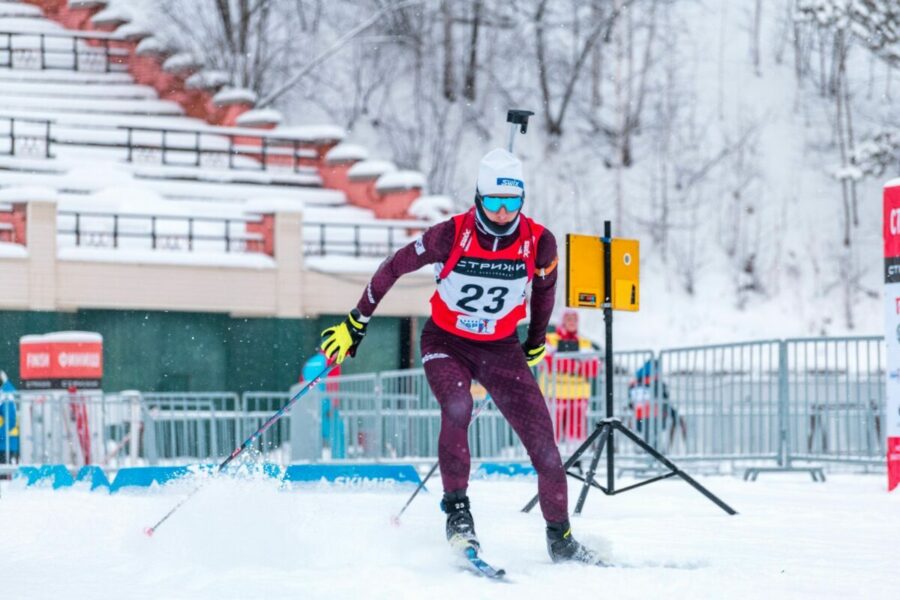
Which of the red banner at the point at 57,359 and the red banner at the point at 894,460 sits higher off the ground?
the red banner at the point at 57,359

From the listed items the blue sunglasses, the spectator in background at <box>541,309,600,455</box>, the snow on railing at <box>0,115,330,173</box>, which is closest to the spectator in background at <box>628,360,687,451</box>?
the spectator in background at <box>541,309,600,455</box>

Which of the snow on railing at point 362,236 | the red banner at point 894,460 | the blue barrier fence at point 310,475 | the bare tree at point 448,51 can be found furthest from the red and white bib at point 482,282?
the bare tree at point 448,51

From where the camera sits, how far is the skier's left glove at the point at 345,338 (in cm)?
689

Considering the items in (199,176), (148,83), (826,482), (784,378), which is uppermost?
(148,83)

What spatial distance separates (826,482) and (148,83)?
932 inches

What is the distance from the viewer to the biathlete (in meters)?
6.48

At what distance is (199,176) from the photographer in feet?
92.8

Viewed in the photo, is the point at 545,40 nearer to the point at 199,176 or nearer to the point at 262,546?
the point at 199,176

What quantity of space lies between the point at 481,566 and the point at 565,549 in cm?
55

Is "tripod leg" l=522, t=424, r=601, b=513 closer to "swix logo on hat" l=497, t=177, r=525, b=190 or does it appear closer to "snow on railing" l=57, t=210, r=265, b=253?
"swix logo on hat" l=497, t=177, r=525, b=190

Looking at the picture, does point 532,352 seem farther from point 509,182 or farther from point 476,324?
point 509,182

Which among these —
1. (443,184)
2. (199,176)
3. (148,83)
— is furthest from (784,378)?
(148,83)

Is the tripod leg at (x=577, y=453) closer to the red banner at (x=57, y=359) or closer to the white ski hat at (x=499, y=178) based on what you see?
the white ski hat at (x=499, y=178)

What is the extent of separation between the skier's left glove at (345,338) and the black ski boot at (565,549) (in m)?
1.30
